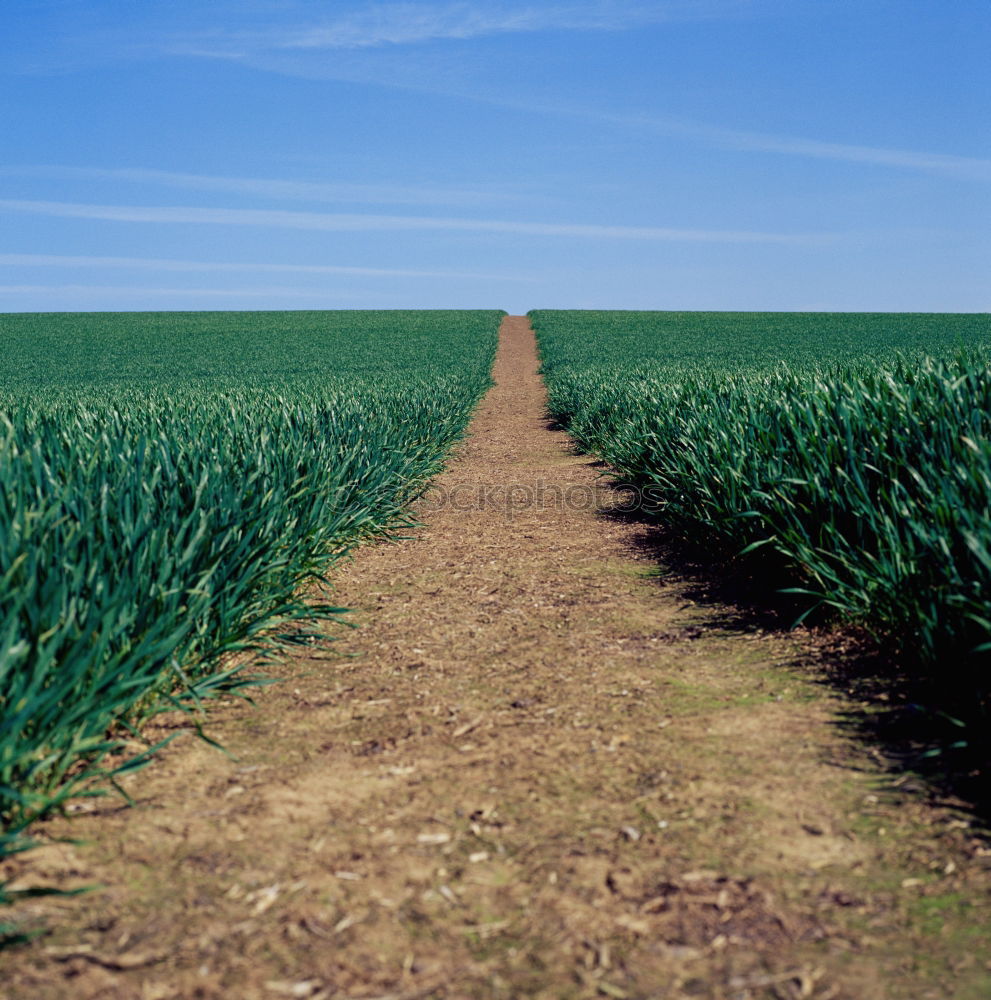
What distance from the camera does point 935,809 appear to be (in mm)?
2725

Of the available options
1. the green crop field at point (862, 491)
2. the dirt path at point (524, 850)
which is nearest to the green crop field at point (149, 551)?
the dirt path at point (524, 850)

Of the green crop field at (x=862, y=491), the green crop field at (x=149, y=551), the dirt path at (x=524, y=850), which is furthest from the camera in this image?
the green crop field at (x=862, y=491)

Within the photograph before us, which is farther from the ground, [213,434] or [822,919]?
[213,434]

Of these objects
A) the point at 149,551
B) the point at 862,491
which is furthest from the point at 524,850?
the point at 862,491

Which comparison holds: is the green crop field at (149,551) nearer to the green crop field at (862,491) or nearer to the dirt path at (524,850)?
the dirt path at (524,850)

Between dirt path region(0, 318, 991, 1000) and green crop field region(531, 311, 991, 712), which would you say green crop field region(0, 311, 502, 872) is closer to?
dirt path region(0, 318, 991, 1000)

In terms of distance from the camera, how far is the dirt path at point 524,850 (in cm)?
206

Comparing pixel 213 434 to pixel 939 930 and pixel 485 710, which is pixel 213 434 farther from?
pixel 939 930

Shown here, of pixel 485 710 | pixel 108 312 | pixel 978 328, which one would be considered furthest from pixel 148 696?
pixel 108 312

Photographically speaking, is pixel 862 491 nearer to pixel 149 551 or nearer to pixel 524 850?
pixel 524 850

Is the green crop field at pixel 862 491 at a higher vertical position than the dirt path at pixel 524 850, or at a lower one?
higher

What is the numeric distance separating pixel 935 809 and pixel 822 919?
0.77m

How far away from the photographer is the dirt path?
6.75 feet

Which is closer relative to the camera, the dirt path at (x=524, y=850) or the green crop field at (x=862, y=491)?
the dirt path at (x=524, y=850)
